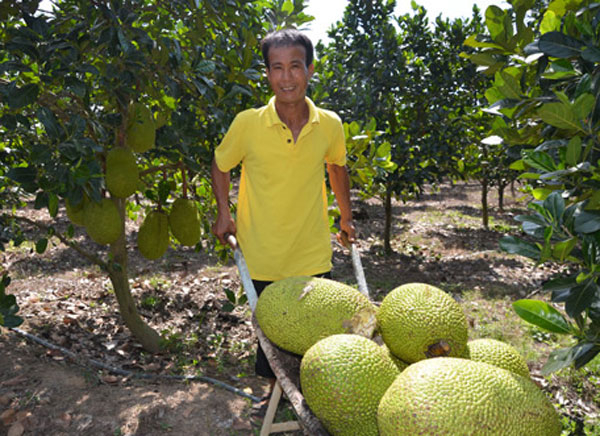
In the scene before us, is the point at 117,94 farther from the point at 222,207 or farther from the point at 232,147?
the point at 222,207

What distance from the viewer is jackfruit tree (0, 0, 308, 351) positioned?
179cm

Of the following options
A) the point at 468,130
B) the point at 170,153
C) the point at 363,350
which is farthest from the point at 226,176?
the point at 468,130

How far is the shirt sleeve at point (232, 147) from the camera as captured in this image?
228 cm

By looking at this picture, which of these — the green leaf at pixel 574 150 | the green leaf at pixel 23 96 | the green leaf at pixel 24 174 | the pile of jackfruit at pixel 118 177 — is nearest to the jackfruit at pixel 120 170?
the pile of jackfruit at pixel 118 177

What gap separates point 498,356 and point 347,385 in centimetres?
51

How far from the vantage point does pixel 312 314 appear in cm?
156

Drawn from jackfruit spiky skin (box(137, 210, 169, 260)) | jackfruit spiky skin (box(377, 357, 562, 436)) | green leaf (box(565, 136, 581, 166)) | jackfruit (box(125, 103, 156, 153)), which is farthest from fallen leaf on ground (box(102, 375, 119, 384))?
green leaf (box(565, 136, 581, 166))

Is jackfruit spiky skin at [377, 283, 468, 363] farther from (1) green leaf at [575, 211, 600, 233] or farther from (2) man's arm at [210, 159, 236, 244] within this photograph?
(2) man's arm at [210, 159, 236, 244]

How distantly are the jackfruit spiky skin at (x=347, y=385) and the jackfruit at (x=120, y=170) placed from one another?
5.65 feet

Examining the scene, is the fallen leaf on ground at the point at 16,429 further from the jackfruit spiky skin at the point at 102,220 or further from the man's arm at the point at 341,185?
the man's arm at the point at 341,185

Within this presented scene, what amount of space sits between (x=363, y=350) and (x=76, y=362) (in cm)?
265

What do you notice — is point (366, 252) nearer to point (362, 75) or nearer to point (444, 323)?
point (362, 75)

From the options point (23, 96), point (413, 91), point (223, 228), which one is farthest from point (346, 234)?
point (413, 91)

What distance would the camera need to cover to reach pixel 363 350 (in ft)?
4.32
